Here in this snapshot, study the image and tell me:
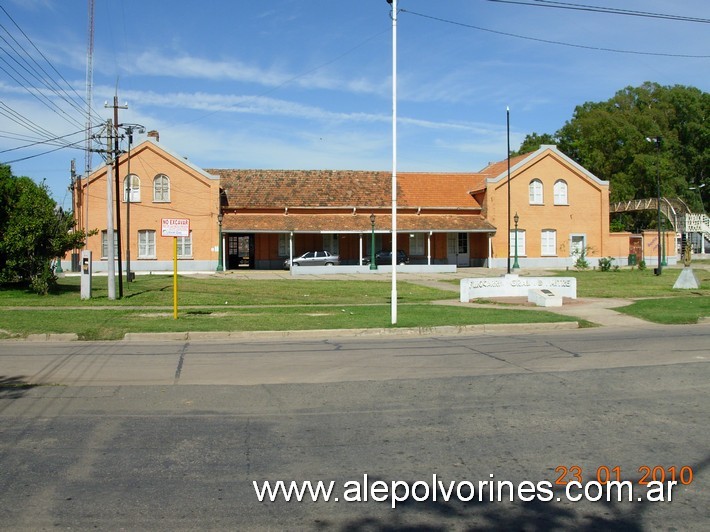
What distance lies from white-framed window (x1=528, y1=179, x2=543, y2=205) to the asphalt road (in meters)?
40.3

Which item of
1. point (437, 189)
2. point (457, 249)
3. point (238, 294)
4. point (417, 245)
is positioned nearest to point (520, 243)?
point (457, 249)

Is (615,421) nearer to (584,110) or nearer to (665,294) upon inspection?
(665,294)

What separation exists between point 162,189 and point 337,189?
12.9 m

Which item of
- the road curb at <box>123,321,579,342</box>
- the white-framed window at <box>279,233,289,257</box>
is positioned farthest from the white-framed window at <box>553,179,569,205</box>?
the road curb at <box>123,321,579,342</box>

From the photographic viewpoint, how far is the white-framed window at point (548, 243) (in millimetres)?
51750

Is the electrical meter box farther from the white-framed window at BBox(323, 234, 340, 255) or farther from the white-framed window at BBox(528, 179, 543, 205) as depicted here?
the white-framed window at BBox(528, 179, 543, 205)

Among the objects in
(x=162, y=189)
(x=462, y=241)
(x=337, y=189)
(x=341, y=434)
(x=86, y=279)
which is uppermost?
(x=337, y=189)

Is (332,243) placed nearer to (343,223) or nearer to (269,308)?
(343,223)

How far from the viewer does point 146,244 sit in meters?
47.1

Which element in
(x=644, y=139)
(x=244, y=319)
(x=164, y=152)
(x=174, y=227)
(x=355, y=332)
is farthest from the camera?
(x=644, y=139)

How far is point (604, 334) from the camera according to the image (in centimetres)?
1555

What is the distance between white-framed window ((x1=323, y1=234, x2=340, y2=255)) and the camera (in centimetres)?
5050

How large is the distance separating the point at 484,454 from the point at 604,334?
10.3 m

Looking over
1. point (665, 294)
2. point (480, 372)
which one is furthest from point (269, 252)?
point (480, 372)
